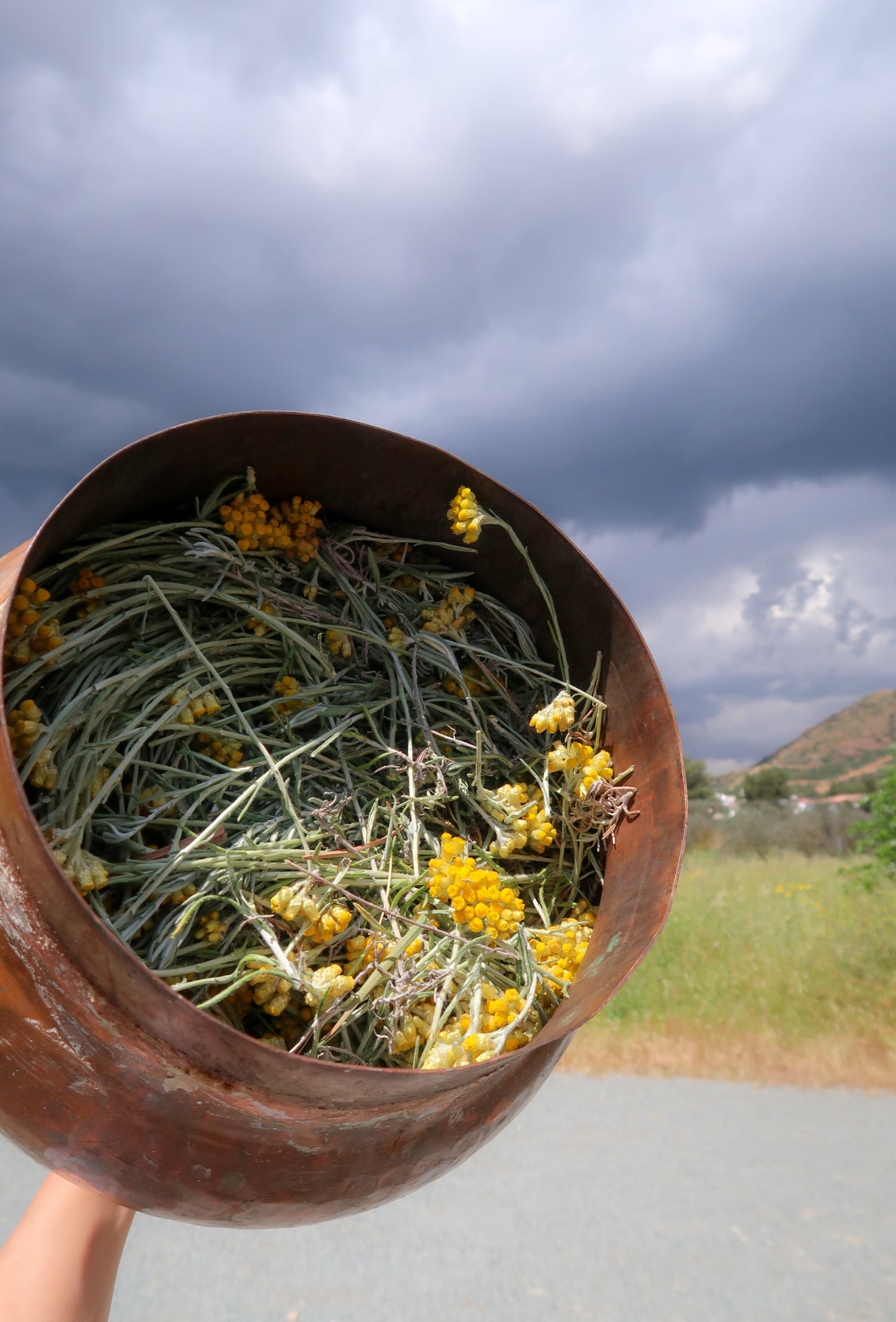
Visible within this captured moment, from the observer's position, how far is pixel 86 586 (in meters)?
1.15

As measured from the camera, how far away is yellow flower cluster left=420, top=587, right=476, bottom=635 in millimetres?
1378

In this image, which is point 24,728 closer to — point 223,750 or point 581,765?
point 223,750

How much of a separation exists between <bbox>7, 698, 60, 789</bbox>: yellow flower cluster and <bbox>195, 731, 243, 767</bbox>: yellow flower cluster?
0.89 feet

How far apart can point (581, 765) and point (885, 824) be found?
23.3 ft

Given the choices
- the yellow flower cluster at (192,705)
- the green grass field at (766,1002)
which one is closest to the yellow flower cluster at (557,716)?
the yellow flower cluster at (192,705)

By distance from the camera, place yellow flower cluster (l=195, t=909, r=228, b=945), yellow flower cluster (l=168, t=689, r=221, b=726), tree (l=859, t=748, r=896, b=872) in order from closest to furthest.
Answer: yellow flower cluster (l=195, t=909, r=228, b=945) < yellow flower cluster (l=168, t=689, r=221, b=726) < tree (l=859, t=748, r=896, b=872)

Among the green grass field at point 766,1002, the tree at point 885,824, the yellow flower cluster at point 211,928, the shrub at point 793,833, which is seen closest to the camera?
the yellow flower cluster at point 211,928

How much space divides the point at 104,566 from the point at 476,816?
660 millimetres

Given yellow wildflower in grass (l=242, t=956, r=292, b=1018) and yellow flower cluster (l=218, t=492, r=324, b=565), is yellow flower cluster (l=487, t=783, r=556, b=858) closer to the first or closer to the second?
yellow wildflower in grass (l=242, t=956, r=292, b=1018)

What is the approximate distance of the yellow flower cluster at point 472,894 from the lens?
108 cm

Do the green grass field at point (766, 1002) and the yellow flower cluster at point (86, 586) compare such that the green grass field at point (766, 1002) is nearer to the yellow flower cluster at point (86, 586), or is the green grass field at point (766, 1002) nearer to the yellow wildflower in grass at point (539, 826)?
the yellow wildflower in grass at point (539, 826)

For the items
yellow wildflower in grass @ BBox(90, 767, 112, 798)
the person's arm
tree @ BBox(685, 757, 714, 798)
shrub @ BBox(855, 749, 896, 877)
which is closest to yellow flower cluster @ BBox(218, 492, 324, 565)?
yellow wildflower in grass @ BBox(90, 767, 112, 798)

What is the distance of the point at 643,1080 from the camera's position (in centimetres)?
552

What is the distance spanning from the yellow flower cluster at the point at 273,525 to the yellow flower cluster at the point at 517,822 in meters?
0.48
